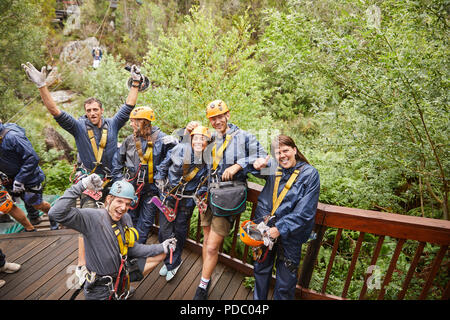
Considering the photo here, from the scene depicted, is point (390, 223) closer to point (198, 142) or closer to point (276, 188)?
point (276, 188)

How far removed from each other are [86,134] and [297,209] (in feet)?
11.0

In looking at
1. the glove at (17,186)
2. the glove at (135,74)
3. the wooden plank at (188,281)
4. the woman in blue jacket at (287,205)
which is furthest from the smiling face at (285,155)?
the glove at (17,186)

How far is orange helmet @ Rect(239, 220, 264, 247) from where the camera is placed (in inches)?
99.2

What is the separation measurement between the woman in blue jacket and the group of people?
1 cm

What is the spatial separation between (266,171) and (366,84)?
6.80 ft

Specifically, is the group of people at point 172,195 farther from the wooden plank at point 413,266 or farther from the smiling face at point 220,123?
the wooden plank at point 413,266

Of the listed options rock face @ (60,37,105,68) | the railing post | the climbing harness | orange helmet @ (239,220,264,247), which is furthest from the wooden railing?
rock face @ (60,37,105,68)

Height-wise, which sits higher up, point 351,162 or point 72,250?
point 351,162

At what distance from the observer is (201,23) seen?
26.3 ft

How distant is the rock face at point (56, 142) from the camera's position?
10309 millimetres

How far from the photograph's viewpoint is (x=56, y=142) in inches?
411

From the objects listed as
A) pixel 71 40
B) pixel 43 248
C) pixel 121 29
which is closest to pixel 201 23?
pixel 43 248

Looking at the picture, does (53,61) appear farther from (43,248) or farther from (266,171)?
(266,171)
